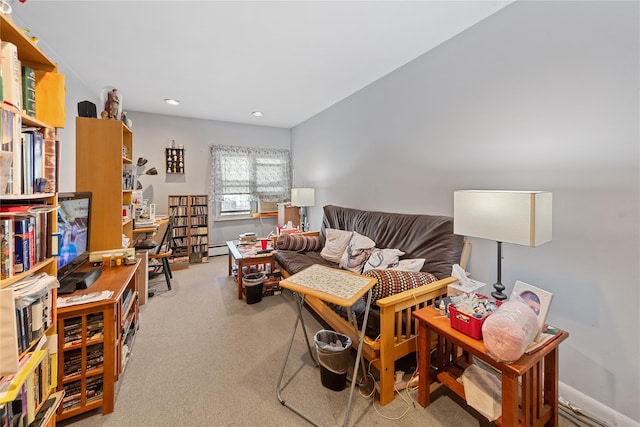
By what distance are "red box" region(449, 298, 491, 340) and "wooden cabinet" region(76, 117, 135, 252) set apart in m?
2.51

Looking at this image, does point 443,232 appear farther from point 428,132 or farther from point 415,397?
point 415,397

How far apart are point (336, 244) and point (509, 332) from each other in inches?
78.7

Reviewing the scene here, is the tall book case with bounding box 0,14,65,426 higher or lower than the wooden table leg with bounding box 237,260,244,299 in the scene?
higher

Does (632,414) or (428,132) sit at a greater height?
(428,132)

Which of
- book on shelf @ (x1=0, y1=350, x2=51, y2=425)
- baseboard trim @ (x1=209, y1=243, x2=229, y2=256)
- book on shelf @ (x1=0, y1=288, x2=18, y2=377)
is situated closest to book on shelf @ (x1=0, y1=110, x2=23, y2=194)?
book on shelf @ (x1=0, y1=288, x2=18, y2=377)

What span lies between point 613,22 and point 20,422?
3265mm

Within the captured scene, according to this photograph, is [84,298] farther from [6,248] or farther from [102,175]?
[102,175]

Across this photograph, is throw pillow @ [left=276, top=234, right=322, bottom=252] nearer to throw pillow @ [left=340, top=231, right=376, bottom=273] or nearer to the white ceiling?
throw pillow @ [left=340, top=231, right=376, bottom=273]

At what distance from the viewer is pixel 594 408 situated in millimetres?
1513

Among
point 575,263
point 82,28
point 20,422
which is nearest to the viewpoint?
point 20,422

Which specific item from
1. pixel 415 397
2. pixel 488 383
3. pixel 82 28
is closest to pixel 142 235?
pixel 82 28

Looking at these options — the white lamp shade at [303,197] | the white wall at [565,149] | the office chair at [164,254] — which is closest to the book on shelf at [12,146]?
the office chair at [164,254]

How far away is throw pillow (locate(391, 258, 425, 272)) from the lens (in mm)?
2072

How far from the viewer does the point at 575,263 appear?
5.16ft
